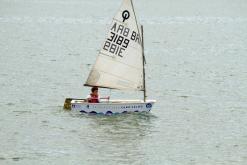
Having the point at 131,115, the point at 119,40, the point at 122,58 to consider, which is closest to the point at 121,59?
the point at 122,58

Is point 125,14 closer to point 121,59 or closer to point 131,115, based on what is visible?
point 121,59

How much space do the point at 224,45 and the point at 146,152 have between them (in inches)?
2559

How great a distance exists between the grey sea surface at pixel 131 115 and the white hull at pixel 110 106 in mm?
419

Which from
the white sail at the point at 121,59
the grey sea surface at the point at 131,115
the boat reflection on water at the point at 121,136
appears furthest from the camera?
the white sail at the point at 121,59

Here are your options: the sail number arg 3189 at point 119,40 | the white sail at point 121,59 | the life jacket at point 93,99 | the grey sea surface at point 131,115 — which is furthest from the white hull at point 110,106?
the sail number arg 3189 at point 119,40

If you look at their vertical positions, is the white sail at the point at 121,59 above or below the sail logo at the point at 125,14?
below

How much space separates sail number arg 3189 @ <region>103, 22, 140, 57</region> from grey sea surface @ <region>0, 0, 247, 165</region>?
14.5 ft

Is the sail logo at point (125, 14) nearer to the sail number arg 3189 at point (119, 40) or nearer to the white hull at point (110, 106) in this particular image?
the sail number arg 3189 at point (119, 40)

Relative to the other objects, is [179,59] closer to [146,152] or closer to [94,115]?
[94,115]

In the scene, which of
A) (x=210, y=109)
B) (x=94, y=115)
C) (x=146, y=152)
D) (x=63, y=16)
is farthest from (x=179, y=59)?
(x=63, y=16)

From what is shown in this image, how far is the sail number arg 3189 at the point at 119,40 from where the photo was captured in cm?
5425

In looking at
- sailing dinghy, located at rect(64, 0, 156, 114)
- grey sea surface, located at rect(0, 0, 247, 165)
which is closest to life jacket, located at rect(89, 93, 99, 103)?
sailing dinghy, located at rect(64, 0, 156, 114)

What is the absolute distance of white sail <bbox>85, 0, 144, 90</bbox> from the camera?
2136 inches

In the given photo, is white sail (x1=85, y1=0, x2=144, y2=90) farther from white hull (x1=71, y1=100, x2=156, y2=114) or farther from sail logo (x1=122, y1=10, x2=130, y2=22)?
white hull (x1=71, y1=100, x2=156, y2=114)
